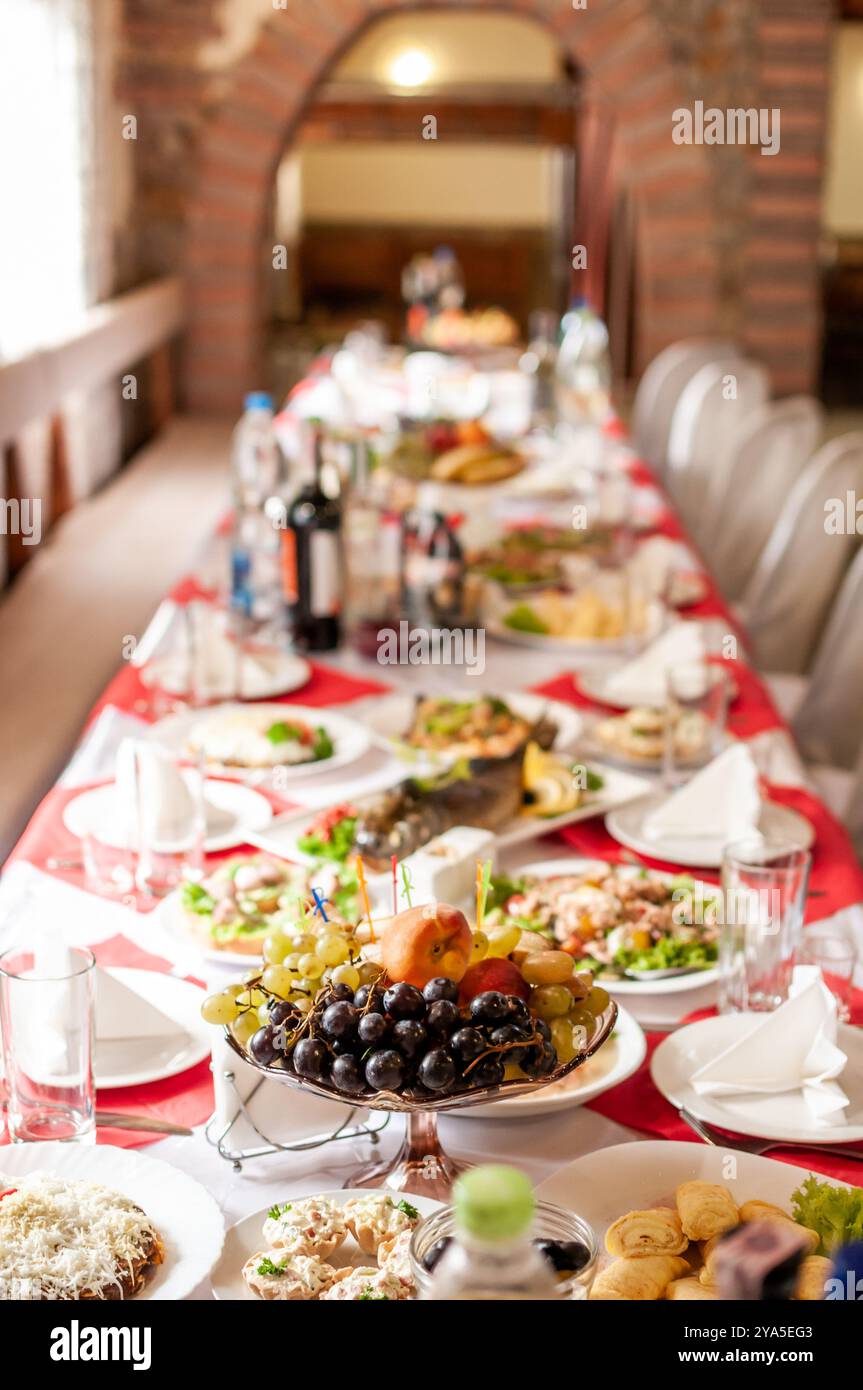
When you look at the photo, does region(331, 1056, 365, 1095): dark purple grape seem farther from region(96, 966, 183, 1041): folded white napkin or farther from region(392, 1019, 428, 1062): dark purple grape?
region(96, 966, 183, 1041): folded white napkin

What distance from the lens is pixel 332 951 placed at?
111 cm

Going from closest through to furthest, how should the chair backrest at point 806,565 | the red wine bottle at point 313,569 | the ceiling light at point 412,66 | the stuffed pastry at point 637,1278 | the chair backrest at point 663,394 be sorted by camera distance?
the stuffed pastry at point 637,1278
the red wine bottle at point 313,569
the chair backrest at point 806,565
the chair backrest at point 663,394
the ceiling light at point 412,66

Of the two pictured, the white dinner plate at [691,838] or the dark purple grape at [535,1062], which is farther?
the white dinner plate at [691,838]

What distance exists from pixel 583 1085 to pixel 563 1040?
20 centimetres

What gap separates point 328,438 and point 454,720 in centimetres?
165

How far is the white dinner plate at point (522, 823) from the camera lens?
68.3 inches

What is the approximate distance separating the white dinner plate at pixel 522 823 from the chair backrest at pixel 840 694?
0.95 metres

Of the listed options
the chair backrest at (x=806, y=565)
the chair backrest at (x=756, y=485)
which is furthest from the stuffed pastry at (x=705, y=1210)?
the chair backrest at (x=756, y=485)

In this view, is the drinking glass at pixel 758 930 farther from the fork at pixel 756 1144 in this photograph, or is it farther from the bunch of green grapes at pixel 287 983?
the bunch of green grapes at pixel 287 983

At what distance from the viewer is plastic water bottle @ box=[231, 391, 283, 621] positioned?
8.96 ft

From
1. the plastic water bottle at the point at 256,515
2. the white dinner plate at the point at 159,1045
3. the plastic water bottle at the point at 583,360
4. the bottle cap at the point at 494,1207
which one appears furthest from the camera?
the plastic water bottle at the point at 583,360

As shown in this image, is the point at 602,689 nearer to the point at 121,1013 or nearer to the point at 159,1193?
the point at 121,1013

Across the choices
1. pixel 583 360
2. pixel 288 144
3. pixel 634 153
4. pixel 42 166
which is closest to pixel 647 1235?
pixel 583 360
